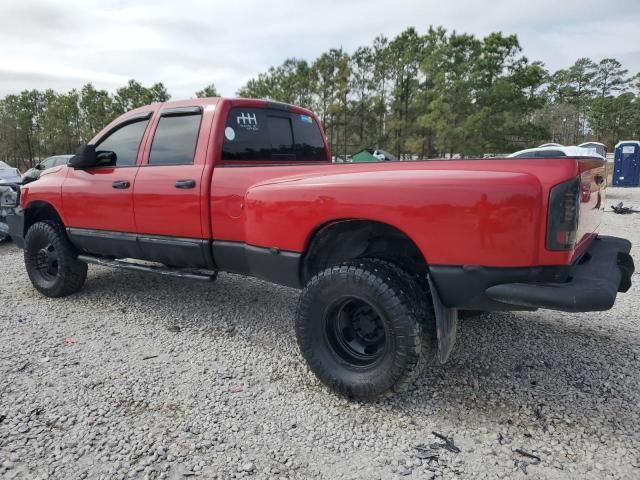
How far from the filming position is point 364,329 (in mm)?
2715

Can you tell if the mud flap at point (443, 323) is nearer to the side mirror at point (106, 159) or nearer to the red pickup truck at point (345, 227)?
the red pickup truck at point (345, 227)

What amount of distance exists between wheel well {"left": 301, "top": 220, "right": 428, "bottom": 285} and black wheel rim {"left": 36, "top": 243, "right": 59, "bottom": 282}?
3137 millimetres

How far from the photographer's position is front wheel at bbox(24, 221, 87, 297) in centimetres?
448

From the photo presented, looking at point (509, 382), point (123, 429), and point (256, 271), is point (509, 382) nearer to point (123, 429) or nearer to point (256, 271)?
point (256, 271)

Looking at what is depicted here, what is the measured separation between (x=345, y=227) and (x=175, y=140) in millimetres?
1838

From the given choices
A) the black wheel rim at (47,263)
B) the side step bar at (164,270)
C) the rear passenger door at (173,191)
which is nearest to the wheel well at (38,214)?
the black wheel rim at (47,263)

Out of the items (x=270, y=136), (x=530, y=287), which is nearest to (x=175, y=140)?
(x=270, y=136)

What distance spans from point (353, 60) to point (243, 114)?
32677 millimetres

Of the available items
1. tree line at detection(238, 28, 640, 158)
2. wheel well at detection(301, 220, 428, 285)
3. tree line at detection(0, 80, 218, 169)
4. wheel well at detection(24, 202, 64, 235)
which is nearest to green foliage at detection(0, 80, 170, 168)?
tree line at detection(0, 80, 218, 169)

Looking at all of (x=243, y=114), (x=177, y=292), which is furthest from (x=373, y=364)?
(x=177, y=292)

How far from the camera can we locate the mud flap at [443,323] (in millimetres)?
2379

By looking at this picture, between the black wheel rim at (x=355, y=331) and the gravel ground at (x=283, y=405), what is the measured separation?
0.28m

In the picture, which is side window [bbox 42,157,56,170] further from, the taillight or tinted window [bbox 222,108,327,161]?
the taillight

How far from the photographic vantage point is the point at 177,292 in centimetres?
485
